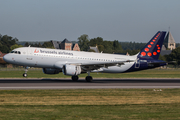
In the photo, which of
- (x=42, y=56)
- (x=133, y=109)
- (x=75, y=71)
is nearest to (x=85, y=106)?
(x=133, y=109)

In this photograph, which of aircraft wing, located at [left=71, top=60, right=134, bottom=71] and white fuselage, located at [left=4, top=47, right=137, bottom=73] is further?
white fuselage, located at [left=4, top=47, right=137, bottom=73]

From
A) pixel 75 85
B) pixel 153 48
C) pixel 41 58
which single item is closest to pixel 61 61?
pixel 41 58

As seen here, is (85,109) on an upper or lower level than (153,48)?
lower

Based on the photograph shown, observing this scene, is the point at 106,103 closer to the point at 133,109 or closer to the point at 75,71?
the point at 133,109

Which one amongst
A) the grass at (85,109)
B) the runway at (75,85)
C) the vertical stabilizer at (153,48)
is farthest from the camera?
the vertical stabilizer at (153,48)

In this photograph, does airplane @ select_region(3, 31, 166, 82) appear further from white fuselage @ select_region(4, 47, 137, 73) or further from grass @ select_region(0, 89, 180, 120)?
grass @ select_region(0, 89, 180, 120)

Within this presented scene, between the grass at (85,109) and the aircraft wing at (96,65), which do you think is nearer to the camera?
the grass at (85,109)

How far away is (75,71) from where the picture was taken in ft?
124

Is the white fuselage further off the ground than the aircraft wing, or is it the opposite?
the white fuselage

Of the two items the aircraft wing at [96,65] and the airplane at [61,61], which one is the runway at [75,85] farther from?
the aircraft wing at [96,65]

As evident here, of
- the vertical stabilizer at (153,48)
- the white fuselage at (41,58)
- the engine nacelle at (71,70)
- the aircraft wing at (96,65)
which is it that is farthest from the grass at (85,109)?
the vertical stabilizer at (153,48)

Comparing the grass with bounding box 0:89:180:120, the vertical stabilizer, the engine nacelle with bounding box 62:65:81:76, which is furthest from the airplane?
the grass with bounding box 0:89:180:120

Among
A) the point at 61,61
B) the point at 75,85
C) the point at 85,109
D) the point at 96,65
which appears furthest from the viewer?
the point at 61,61

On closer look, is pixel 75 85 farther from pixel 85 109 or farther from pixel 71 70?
pixel 85 109
